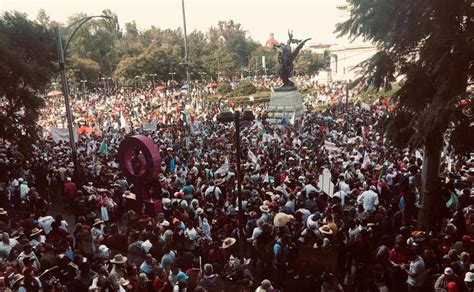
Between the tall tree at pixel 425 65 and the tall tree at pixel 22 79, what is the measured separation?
1309cm

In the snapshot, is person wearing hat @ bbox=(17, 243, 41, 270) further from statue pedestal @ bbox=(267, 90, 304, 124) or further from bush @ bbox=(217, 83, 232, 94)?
bush @ bbox=(217, 83, 232, 94)

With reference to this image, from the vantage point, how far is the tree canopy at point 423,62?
8.74 meters

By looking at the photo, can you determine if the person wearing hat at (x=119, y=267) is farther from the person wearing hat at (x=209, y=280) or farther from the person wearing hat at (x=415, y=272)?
the person wearing hat at (x=415, y=272)

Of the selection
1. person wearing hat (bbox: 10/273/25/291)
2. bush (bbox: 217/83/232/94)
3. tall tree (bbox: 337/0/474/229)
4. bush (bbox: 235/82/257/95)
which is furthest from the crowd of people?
bush (bbox: 217/83/232/94)

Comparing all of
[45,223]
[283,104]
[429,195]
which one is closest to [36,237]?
[45,223]

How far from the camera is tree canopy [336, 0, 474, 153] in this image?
28.7 feet

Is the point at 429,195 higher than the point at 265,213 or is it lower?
lower

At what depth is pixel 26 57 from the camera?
68.1 feet

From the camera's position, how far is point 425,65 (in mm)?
9430

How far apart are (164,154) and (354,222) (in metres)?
11.9

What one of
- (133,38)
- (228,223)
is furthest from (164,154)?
(133,38)

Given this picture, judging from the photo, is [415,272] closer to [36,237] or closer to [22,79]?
[36,237]

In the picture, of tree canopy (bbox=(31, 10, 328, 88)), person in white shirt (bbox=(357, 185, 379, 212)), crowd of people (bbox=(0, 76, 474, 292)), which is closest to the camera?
crowd of people (bbox=(0, 76, 474, 292))

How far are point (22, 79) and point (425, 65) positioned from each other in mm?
15740
